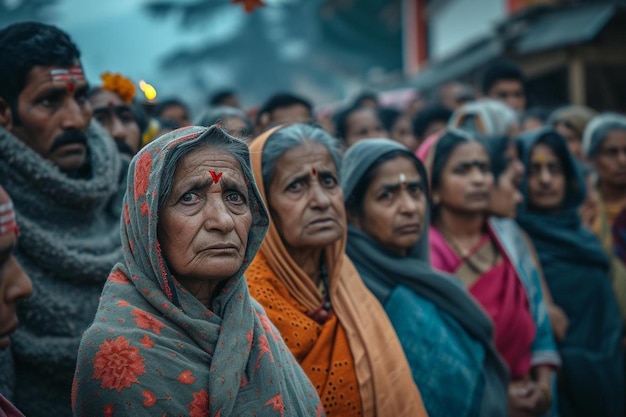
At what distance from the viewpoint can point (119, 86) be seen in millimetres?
4199

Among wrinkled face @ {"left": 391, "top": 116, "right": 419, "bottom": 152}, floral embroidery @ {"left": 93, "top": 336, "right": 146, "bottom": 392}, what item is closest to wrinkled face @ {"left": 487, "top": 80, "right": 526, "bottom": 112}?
wrinkled face @ {"left": 391, "top": 116, "right": 419, "bottom": 152}

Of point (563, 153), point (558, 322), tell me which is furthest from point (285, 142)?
point (563, 153)

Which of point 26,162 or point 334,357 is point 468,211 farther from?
point 26,162

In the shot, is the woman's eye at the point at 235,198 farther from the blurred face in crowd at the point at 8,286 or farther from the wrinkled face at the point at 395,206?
the wrinkled face at the point at 395,206

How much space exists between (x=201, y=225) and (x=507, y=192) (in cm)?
271

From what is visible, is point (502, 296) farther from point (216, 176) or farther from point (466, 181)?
point (216, 176)

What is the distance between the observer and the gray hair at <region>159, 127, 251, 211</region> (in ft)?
6.87

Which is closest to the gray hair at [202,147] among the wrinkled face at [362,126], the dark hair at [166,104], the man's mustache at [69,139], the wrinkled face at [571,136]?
the man's mustache at [69,139]

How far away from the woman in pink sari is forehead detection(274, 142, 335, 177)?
131 cm

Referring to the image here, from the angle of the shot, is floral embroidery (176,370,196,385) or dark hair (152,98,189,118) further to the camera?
dark hair (152,98,189,118)

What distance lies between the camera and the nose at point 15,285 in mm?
1905

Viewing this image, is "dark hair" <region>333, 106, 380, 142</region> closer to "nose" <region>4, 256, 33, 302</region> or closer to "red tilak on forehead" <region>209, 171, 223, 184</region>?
A: "red tilak on forehead" <region>209, 171, 223, 184</region>

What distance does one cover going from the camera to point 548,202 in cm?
480

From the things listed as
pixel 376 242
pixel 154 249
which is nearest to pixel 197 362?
pixel 154 249
